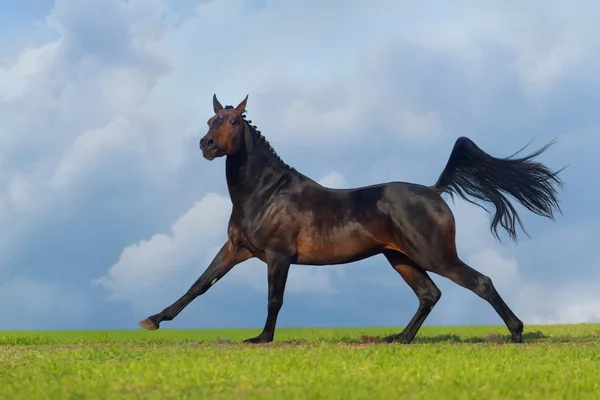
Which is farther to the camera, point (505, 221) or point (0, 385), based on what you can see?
point (505, 221)

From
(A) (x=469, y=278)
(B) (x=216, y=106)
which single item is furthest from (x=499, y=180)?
(B) (x=216, y=106)

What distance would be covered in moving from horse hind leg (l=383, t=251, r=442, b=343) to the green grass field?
40.3 inches

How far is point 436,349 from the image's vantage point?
917 cm

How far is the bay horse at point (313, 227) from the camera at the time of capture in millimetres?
10195

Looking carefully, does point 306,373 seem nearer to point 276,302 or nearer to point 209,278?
point 276,302

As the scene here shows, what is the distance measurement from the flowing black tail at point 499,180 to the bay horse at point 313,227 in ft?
1.61

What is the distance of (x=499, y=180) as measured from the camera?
11281mm

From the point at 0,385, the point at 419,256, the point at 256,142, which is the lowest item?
the point at 0,385

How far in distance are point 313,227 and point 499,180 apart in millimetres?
2805

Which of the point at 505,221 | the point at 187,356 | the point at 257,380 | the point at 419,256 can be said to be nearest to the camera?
the point at 257,380

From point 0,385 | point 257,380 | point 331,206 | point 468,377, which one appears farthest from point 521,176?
point 0,385

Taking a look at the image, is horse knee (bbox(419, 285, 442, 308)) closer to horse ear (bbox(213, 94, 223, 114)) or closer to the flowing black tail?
the flowing black tail

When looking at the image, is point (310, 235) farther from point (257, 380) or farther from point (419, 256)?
point (257, 380)

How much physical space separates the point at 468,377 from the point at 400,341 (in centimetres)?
355
